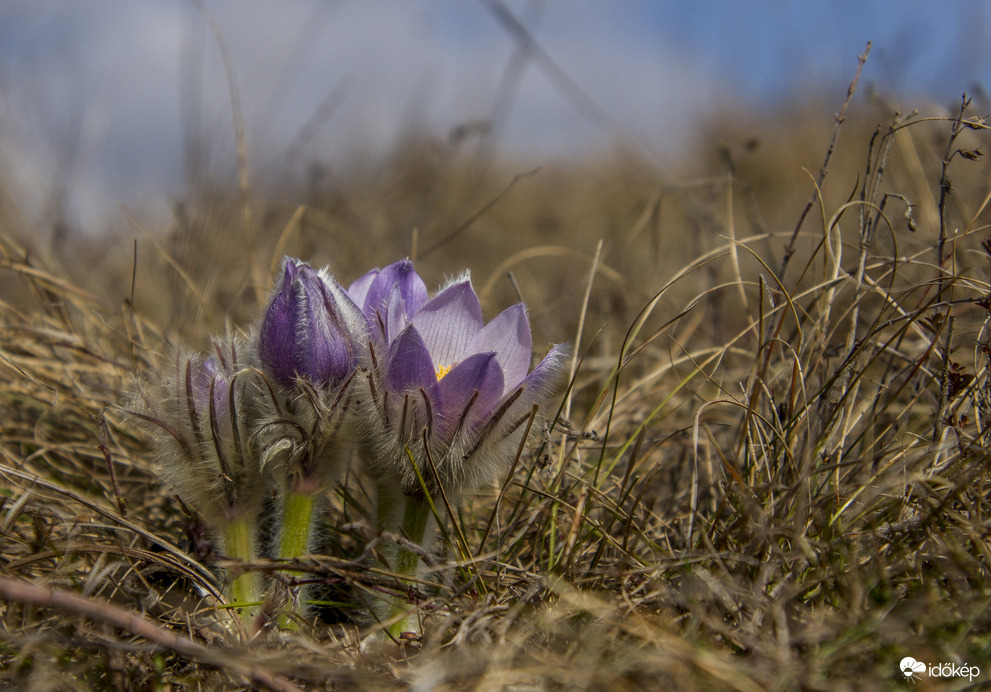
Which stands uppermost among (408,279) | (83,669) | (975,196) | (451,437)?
(975,196)

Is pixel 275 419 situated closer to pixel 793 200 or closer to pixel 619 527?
→ pixel 619 527

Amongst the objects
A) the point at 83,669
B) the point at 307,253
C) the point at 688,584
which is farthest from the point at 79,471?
the point at 688,584

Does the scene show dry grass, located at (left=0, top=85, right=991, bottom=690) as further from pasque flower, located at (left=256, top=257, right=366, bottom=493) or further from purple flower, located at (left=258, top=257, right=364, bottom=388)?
purple flower, located at (left=258, top=257, right=364, bottom=388)

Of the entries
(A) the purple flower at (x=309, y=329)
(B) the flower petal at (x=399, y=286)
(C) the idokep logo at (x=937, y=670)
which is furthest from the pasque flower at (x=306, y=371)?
(C) the idokep logo at (x=937, y=670)

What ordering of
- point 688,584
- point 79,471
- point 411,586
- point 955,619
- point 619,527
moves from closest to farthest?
1. point 955,619
2. point 688,584
3. point 411,586
4. point 619,527
5. point 79,471

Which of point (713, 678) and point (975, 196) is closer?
point (713, 678)
